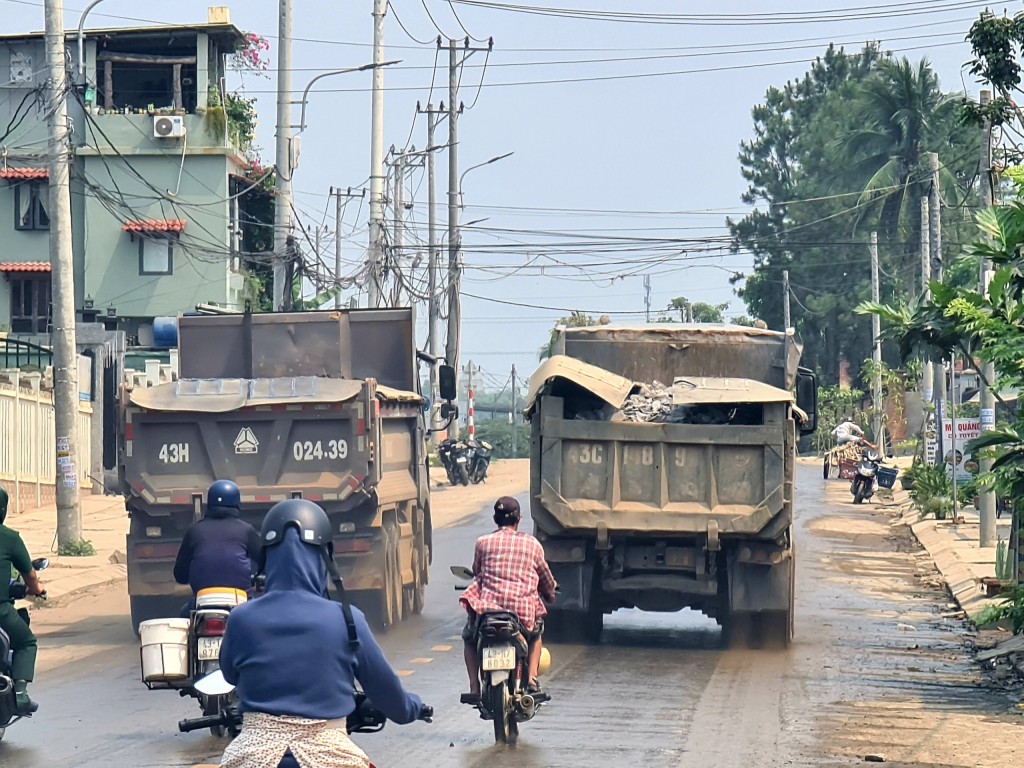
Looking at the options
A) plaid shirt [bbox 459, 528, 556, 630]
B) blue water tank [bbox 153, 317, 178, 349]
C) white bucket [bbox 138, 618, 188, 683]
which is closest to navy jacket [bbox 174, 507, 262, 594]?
white bucket [bbox 138, 618, 188, 683]

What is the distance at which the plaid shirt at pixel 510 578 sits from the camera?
35.0 feet

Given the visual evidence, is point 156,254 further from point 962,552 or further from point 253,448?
point 253,448

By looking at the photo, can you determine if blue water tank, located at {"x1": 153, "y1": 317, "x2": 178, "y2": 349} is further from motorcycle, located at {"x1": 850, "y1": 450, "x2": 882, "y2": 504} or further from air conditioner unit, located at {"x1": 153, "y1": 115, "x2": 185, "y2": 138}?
motorcycle, located at {"x1": 850, "y1": 450, "x2": 882, "y2": 504}

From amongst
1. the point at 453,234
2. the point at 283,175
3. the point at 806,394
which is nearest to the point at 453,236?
the point at 453,234

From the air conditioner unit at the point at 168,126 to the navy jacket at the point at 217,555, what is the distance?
4270 centimetres

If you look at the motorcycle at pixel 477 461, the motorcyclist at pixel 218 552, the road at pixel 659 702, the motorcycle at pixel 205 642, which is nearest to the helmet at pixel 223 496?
the motorcyclist at pixel 218 552

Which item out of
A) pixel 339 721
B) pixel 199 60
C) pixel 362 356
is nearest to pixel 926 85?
pixel 199 60

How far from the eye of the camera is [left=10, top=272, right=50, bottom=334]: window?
51875 mm

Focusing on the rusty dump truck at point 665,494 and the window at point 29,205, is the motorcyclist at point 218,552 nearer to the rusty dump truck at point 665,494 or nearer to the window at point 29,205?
the rusty dump truck at point 665,494

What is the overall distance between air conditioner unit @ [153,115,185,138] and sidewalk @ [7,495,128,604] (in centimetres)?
1941

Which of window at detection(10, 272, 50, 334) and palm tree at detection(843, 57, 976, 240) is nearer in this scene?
window at detection(10, 272, 50, 334)

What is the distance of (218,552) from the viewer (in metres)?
10.4

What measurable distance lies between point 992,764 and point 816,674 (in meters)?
3.91

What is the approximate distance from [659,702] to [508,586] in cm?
222
